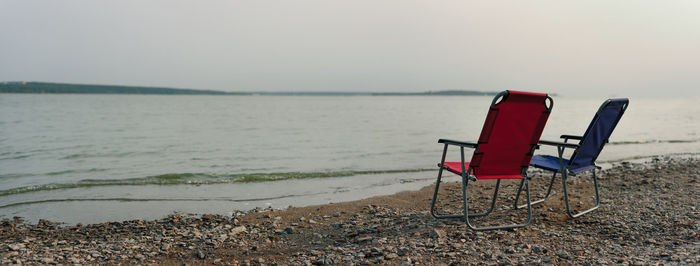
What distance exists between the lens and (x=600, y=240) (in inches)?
162

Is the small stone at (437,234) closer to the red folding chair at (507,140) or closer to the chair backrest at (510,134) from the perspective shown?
the red folding chair at (507,140)

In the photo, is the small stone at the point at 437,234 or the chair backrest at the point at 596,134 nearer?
the small stone at the point at 437,234

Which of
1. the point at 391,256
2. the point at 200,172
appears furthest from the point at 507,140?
the point at 200,172

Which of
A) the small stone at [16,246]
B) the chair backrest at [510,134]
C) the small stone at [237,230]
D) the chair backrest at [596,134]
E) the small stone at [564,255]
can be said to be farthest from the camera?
the small stone at [237,230]

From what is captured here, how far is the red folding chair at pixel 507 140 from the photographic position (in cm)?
419

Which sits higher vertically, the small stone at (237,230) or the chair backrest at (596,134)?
the chair backrest at (596,134)

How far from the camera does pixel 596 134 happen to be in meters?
4.94

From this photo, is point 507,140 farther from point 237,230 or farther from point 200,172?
point 200,172

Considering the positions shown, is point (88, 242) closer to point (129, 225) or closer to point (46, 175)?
point (129, 225)

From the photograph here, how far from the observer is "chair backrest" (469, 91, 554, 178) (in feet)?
13.7

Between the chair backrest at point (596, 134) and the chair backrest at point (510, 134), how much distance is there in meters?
0.73

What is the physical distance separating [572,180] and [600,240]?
4968 millimetres

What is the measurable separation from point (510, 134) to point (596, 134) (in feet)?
4.57

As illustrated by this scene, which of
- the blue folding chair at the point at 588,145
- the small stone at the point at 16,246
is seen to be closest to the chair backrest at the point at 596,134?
the blue folding chair at the point at 588,145
